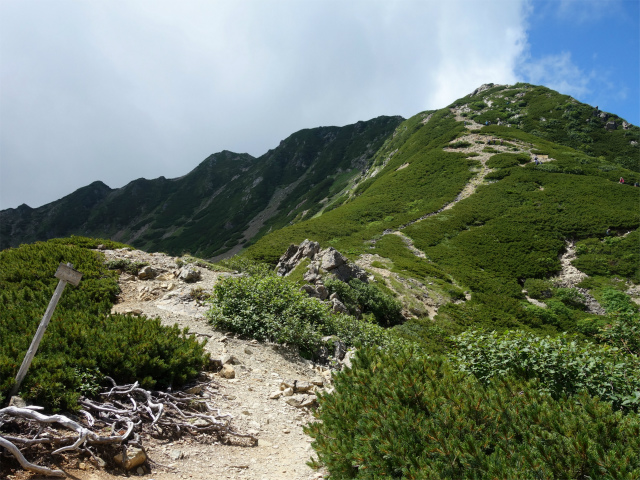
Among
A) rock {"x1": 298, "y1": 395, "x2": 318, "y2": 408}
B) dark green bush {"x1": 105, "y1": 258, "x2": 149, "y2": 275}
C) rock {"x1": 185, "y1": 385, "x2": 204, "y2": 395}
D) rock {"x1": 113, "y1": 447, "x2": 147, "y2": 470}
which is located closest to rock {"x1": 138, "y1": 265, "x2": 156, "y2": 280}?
dark green bush {"x1": 105, "y1": 258, "x2": 149, "y2": 275}

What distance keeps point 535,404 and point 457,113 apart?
7869cm

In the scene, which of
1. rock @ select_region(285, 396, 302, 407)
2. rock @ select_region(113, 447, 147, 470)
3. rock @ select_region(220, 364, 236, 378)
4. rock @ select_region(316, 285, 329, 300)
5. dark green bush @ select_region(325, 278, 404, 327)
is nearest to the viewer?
rock @ select_region(113, 447, 147, 470)

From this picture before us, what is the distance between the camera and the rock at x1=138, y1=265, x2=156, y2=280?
1441 centimetres

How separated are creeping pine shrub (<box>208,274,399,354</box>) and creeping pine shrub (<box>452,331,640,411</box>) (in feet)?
14.8

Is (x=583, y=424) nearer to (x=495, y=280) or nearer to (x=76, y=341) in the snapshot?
(x=76, y=341)

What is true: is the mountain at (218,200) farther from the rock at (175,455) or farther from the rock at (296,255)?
the rock at (175,455)

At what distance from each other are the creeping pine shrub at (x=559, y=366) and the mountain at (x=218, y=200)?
68103 millimetres

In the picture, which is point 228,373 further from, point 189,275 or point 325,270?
point 325,270

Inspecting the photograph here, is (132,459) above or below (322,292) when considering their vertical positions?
below

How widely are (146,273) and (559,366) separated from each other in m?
14.9

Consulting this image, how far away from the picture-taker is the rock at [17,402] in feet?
13.9

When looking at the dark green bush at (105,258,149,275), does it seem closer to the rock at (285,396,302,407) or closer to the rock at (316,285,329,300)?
the rock at (316,285,329,300)

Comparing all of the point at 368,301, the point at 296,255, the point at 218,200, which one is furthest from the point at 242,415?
the point at 218,200

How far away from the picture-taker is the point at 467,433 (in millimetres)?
3449
